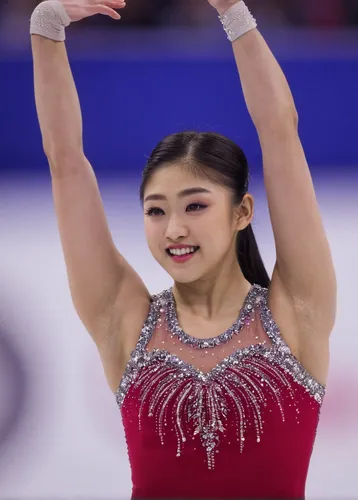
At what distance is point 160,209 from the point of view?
1.85 metres

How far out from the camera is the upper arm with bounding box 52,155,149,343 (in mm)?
1879

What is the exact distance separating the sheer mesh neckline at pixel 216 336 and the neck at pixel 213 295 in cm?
2

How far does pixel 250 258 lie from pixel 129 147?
1.81 meters

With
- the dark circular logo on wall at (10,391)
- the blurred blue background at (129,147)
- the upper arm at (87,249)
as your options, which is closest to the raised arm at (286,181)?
the upper arm at (87,249)

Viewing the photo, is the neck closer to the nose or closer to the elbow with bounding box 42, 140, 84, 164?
the nose

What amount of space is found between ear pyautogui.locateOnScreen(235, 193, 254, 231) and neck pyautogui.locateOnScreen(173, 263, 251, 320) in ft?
0.33

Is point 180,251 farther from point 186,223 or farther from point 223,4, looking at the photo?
point 223,4

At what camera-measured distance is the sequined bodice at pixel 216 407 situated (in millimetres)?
1810

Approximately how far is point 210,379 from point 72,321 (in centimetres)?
111

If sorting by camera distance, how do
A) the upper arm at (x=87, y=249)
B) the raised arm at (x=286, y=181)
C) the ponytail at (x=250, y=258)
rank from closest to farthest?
the raised arm at (x=286, y=181)
the upper arm at (x=87, y=249)
the ponytail at (x=250, y=258)

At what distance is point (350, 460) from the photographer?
257 cm

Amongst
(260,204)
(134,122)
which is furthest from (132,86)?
(260,204)

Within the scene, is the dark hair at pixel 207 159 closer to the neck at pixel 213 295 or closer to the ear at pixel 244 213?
the ear at pixel 244 213

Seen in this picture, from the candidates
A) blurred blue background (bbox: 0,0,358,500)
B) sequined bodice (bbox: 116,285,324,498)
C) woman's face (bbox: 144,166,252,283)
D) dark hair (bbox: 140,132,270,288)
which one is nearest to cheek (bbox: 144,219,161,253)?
woman's face (bbox: 144,166,252,283)
